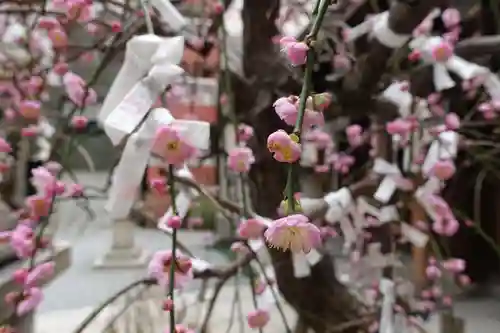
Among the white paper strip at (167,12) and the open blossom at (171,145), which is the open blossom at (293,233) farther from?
the white paper strip at (167,12)

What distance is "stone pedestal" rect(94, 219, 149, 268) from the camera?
135 centimetres

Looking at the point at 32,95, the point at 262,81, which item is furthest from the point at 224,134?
the point at 32,95

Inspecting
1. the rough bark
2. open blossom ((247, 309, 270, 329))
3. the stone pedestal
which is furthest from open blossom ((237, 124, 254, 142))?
the stone pedestal

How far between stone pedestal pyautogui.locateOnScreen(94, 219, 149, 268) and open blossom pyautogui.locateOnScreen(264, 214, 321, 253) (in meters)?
1.11

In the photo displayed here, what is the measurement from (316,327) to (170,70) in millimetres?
400

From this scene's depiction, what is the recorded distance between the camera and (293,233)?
22 cm

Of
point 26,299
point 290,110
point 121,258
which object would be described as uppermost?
point 290,110

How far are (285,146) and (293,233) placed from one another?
0.03 meters

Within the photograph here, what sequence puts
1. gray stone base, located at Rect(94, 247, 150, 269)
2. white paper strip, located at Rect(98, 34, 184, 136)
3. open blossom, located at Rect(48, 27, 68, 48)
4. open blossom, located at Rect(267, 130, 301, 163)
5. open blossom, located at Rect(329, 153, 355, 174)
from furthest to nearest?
gray stone base, located at Rect(94, 247, 150, 269) < open blossom, located at Rect(329, 153, 355, 174) < open blossom, located at Rect(48, 27, 68, 48) < white paper strip, located at Rect(98, 34, 184, 136) < open blossom, located at Rect(267, 130, 301, 163)

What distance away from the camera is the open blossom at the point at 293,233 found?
214 millimetres

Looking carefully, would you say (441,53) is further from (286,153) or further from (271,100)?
(286,153)

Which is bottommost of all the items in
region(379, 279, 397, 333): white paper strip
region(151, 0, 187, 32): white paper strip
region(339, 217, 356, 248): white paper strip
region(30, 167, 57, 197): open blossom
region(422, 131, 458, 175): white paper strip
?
region(379, 279, 397, 333): white paper strip

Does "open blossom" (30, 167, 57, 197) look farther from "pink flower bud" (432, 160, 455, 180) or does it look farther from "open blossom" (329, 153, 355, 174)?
"open blossom" (329, 153, 355, 174)

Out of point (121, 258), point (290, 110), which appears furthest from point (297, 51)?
point (121, 258)
